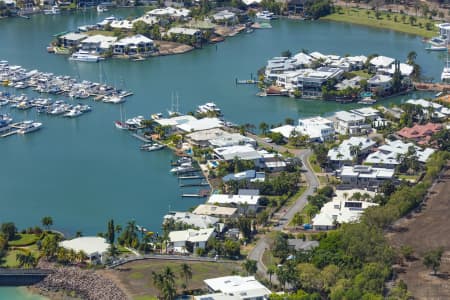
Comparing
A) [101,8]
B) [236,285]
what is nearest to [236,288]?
[236,285]

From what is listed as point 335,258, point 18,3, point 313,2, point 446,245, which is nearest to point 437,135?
point 446,245

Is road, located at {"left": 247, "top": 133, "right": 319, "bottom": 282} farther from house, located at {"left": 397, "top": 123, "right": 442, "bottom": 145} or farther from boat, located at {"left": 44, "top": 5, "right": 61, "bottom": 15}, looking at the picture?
boat, located at {"left": 44, "top": 5, "right": 61, "bottom": 15}

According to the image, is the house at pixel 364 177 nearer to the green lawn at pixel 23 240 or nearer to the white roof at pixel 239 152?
the white roof at pixel 239 152

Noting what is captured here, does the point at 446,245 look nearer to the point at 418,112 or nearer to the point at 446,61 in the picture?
the point at 418,112

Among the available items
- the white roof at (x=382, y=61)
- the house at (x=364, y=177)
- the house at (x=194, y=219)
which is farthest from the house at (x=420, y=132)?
the house at (x=194, y=219)

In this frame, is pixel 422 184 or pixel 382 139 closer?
pixel 422 184

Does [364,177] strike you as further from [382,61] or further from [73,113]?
[382,61]

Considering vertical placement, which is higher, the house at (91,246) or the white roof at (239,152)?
the white roof at (239,152)
